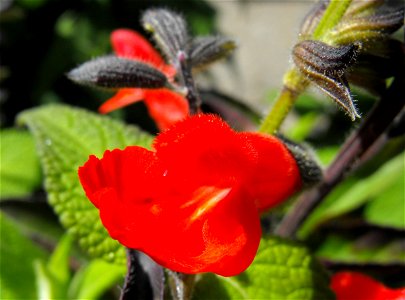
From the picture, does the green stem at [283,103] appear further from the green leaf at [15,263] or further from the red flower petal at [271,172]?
the green leaf at [15,263]

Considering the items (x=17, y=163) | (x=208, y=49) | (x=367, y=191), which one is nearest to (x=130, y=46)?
(x=208, y=49)

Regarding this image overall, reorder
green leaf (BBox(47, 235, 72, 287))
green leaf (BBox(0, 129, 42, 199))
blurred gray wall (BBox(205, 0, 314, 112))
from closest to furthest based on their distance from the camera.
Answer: green leaf (BBox(47, 235, 72, 287)) < green leaf (BBox(0, 129, 42, 199)) < blurred gray wall (BBox(205, 0, 314, 112))

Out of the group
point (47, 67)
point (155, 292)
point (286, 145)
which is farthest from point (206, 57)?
point (47, 67)

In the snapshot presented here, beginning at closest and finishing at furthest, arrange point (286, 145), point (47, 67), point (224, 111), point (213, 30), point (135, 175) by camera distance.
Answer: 1. point (135, 175)
2. point (286, 145)
3. point (224, 111)
4. point (47, 67)
5. point (213, 30)

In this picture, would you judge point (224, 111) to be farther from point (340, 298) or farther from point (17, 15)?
point (17, 15)

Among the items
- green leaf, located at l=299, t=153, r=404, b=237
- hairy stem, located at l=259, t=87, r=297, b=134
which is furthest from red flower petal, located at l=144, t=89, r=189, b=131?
green leaf, located at l=299, t=153, r=404, b=237

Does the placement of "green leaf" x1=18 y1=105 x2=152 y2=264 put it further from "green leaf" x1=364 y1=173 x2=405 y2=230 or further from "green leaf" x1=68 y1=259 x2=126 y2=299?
"green leaf" x1=364 y1=173 x2=405 y2=230
